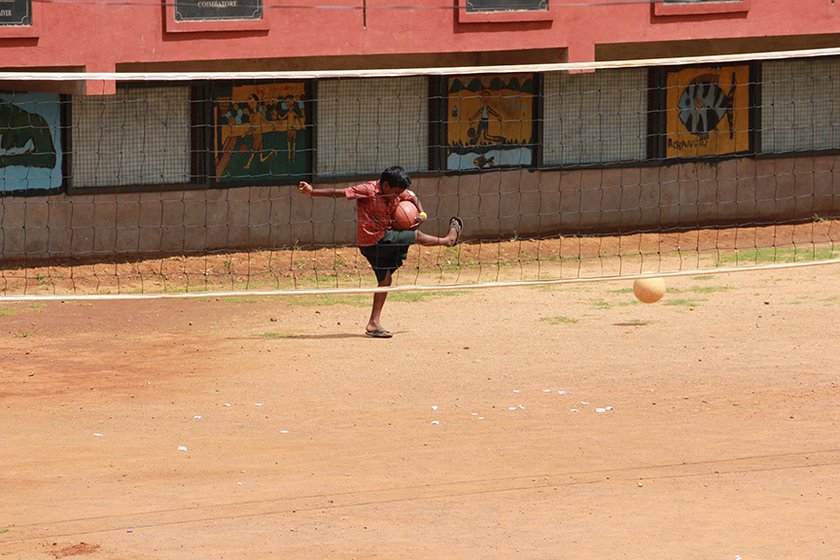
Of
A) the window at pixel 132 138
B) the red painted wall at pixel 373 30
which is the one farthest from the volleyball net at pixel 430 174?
the red painted wall at pixel 373 30

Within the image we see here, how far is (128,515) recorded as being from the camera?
9117 mm

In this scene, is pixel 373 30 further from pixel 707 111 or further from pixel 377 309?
pixel 707 111

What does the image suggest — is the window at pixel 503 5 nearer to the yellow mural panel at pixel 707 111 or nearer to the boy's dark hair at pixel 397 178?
the yellow mural panel at pixel 707 111

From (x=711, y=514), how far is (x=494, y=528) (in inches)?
50.7

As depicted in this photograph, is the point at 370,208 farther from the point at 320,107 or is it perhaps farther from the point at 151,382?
the point at 320,107

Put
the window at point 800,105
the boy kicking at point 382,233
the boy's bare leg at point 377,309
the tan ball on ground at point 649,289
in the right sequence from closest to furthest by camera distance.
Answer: the boy kicking at point 382,233 → the boy's bare leg at point 377,309 → the tan ball on ground at point 649,289 → the window at point 800,105

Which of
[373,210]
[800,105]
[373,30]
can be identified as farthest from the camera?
[800,105]

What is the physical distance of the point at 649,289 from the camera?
49.4ft

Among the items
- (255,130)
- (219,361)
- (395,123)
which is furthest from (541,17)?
(219,361)

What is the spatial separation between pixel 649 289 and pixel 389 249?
8.49 ft

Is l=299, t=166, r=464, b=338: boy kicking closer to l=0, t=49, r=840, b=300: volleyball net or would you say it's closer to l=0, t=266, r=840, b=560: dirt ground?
l=0, t=266, r=840, b=560: dirt ground

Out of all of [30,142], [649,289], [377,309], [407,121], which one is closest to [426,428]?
[377,309]

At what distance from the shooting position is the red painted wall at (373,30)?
690 inches

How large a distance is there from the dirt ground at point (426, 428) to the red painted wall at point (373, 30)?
3.00m
